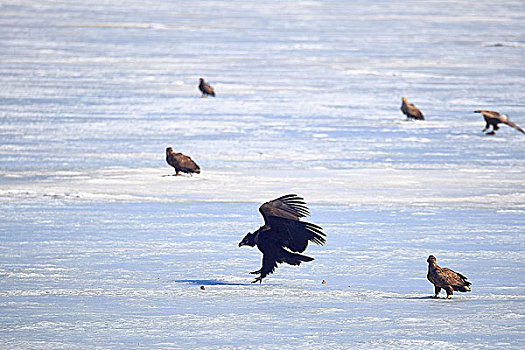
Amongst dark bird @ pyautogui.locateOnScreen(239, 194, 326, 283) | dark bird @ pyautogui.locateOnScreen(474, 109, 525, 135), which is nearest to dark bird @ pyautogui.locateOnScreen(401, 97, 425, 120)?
dark bird @ pyautogui.locateOnScreen(474, 109, 525, 135)

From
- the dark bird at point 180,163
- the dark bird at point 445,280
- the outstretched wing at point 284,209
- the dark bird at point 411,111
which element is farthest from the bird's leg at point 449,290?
the dark bird at point 411,111

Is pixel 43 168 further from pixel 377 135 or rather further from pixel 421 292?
pixel 421 292

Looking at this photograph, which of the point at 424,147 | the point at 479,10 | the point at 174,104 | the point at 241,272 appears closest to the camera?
the point at 241,272

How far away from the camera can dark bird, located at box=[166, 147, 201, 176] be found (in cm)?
963

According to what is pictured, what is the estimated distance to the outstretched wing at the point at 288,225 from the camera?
5.55 m

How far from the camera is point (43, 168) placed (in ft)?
33.1

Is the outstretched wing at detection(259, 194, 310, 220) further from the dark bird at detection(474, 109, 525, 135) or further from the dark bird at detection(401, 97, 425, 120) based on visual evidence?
the dark bird at detection(401, 97, 425, 120)

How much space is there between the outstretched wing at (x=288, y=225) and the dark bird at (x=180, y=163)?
405cm

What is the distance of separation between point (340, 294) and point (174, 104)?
10455 millimetres

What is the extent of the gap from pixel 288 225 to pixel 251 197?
3.05m

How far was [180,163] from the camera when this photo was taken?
9648mm

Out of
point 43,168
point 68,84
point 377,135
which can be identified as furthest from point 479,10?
point 43,168

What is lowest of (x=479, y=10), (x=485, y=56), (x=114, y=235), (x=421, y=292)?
(x=479, y=10)

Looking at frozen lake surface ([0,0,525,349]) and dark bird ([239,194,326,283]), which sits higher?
dark bird ([239,194,326,283])
